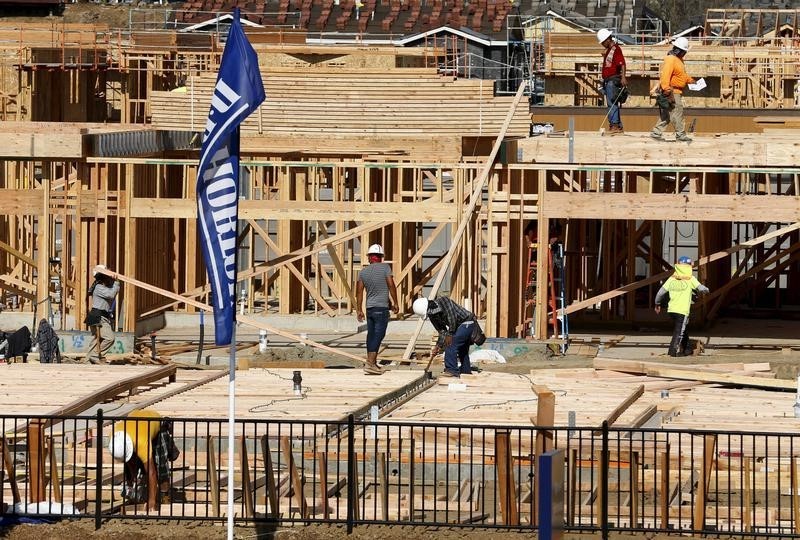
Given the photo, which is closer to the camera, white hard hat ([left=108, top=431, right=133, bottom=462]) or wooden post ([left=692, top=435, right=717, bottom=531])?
wooden post ([left=692, top=435, right=717, bottom=531])

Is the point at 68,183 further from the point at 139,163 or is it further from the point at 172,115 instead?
the point at 172,115

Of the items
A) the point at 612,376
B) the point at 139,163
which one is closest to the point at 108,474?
the point at 612,376

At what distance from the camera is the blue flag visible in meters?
13.7

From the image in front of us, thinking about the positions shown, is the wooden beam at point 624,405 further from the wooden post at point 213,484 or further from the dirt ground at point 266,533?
the wooden post at point 213,484

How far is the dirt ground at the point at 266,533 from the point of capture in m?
14.4

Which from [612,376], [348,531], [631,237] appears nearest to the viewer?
[348,531]

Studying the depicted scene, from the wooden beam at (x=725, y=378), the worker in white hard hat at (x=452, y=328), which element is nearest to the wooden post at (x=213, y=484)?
the worker in white hard hat at (x=452, y=328)

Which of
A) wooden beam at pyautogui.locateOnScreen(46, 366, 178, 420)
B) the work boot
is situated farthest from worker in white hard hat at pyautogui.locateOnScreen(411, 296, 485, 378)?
wooden beam at pyautogui.locateOnScreen(46, 366, 178, 420)

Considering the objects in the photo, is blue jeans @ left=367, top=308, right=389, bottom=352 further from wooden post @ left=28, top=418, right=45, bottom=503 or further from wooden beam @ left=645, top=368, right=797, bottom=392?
wooden post @ left=28, top=418, right=45, bottom=503

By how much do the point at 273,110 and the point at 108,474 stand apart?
53.5ft

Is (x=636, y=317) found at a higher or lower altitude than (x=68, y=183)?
lower

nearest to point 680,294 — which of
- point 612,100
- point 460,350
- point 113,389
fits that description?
point 612,100

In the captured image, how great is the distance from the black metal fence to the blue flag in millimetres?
1568

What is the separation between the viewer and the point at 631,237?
95.8 ft
